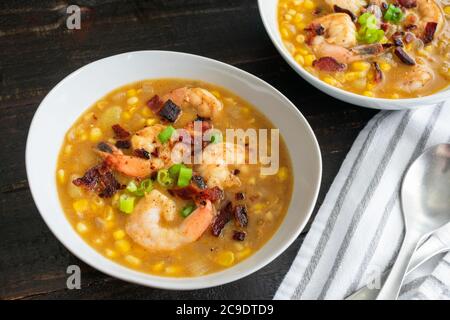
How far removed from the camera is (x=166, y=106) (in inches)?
145

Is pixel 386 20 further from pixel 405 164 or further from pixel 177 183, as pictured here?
pixel 177 183

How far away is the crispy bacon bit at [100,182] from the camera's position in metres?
3.37

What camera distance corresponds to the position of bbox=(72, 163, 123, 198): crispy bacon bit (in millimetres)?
3365

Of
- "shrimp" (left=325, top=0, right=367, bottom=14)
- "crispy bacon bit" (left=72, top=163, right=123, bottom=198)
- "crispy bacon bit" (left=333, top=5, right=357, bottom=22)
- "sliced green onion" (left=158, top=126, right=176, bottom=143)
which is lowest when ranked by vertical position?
"crispy bacon bit" (left=72, top=163, right=123, bottom=198)

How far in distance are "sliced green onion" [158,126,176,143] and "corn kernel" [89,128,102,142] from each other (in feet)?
1.34

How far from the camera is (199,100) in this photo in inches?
146

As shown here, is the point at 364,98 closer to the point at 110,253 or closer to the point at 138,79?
the point at 138,79

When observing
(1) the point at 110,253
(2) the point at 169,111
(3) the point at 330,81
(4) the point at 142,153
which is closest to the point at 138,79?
(2) the point at 169,111

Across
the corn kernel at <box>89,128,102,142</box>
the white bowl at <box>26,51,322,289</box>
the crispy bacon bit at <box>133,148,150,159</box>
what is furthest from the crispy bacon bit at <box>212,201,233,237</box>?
the corn kernel at <box>89,128,102,142</box>

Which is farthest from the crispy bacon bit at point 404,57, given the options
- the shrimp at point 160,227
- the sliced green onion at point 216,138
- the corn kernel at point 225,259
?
the corn kernel at point 225,259

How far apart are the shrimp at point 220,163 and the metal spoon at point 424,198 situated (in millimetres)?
1153

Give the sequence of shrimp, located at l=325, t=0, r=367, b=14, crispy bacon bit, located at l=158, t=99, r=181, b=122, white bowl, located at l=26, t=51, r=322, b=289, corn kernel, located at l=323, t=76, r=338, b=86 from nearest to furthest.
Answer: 1. white bowl, located at l=26, t=51, r=322, b=289
2. crispy bacon bit, located at l=158, t=99, r=181, b=122
3. corn kernel, located at l=323, t=76, r=338, b=86
4. shrimp, located at l=325, t=0, r=367, b=14

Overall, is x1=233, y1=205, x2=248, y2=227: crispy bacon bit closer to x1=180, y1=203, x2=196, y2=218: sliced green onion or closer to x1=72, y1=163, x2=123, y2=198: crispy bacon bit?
x1=180, y1=203, x2=196, y2=218: sliced green onion

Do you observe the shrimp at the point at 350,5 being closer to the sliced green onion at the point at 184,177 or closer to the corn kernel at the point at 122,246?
the sliced green onion at the point at 184,177
